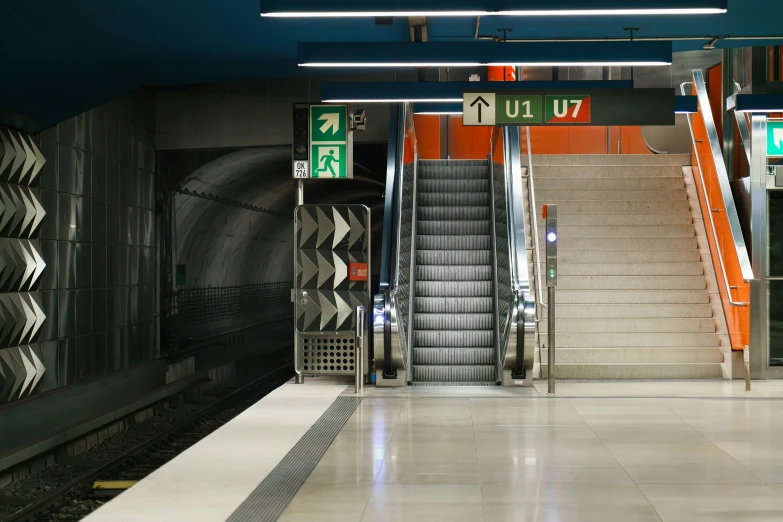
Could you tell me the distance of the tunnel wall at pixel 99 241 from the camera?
12609 mm

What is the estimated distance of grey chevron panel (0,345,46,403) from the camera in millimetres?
10750

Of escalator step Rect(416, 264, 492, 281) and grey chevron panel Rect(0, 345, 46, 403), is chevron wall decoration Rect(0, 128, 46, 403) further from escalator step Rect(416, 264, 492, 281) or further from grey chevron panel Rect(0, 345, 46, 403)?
escalator step Rect(416, 264, 492, 281)

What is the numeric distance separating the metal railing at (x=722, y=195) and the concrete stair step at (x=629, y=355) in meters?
0.81

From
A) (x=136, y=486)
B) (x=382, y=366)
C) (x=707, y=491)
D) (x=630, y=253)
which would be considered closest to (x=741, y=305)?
(x=630, y=253)

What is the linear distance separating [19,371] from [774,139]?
9.57 m

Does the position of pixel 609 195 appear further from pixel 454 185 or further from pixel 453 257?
pixel 453 257

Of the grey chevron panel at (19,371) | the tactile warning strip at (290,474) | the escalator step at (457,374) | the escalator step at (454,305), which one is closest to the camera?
the tactile warning strip at (290,474)

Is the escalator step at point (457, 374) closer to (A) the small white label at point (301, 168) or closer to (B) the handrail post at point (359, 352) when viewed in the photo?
(B) the handrail post at point (359, 352)

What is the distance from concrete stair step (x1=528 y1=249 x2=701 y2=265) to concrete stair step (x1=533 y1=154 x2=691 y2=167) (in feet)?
7.10

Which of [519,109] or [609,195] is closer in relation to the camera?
[519,109]

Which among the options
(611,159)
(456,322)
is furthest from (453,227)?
(611,159)

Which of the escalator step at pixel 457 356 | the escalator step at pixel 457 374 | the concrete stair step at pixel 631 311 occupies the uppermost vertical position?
the concrete stair step at pixel 631 311

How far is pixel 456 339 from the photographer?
39.1 ft

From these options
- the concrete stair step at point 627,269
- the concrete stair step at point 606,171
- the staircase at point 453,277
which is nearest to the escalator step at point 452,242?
the staircase at point 453,277
